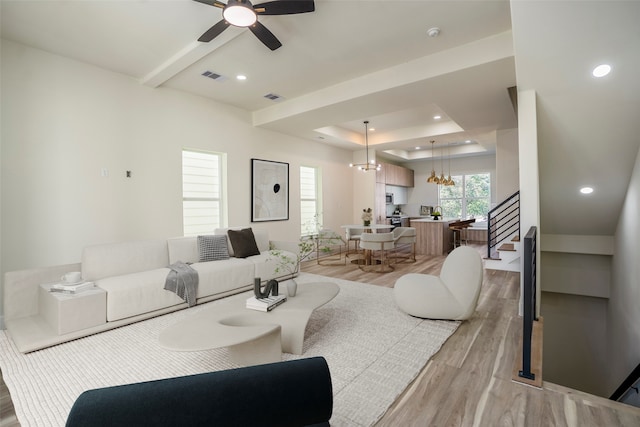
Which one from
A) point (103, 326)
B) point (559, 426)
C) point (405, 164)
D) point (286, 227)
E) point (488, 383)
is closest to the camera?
point (559, 426)

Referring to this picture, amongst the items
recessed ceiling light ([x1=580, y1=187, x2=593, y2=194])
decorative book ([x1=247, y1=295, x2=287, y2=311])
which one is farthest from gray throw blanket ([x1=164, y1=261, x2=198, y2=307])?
recessed ceiling light ([x1=580, y1=187, x2=593, y2=194])

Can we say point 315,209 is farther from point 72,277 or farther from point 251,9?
point 251,9

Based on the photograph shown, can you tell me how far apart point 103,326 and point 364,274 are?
3766 millimetres

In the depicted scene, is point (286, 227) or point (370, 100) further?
point (286, 227)

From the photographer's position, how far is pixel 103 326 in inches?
119

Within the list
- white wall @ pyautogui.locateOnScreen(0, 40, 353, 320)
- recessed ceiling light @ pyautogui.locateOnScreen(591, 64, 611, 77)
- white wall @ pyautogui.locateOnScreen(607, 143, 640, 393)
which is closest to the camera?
recessed ceiling light @ pyautogui.locateOnScreen(591, 64, 611, 77)

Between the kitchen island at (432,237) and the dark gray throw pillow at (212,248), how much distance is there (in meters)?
5.07

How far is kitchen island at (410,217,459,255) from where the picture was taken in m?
7.53

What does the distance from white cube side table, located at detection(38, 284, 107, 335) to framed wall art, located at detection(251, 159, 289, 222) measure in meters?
3.11

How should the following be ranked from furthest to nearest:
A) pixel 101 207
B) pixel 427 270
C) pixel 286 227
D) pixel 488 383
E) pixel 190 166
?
1. pixel 286 227
2. pixel 427 270
3. pixel 190 166
4. pixel 101 207
5. pixel 488 383

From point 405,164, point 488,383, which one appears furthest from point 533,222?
point 405,164

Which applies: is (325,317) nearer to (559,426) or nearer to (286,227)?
(559,426)

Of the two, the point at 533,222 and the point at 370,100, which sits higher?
the point at 370,100

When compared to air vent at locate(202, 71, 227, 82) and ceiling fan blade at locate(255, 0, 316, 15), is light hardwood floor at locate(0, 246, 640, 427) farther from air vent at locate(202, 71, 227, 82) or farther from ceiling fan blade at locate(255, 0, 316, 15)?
air vent at locate(202, 71, 227, 82)
